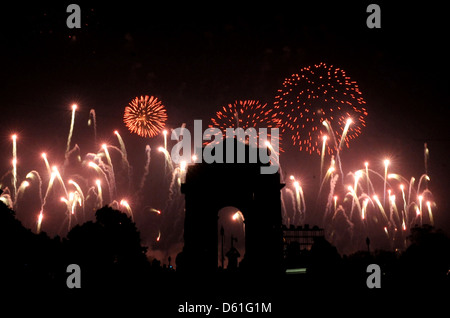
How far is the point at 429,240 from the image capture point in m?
58.1

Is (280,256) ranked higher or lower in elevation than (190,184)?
lower

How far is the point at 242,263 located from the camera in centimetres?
3247

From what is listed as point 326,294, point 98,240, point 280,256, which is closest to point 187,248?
point 280,256

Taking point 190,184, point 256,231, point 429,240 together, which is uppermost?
point 190,184

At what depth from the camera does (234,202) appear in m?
33.3

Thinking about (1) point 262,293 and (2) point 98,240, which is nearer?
(1) point 262,293

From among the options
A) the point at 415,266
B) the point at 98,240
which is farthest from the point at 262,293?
the point at 98,240

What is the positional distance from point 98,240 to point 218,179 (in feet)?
50.4

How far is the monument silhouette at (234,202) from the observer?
32.2 metres

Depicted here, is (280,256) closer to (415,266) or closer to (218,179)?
(218,179)

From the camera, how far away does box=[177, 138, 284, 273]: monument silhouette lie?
3216 cm
